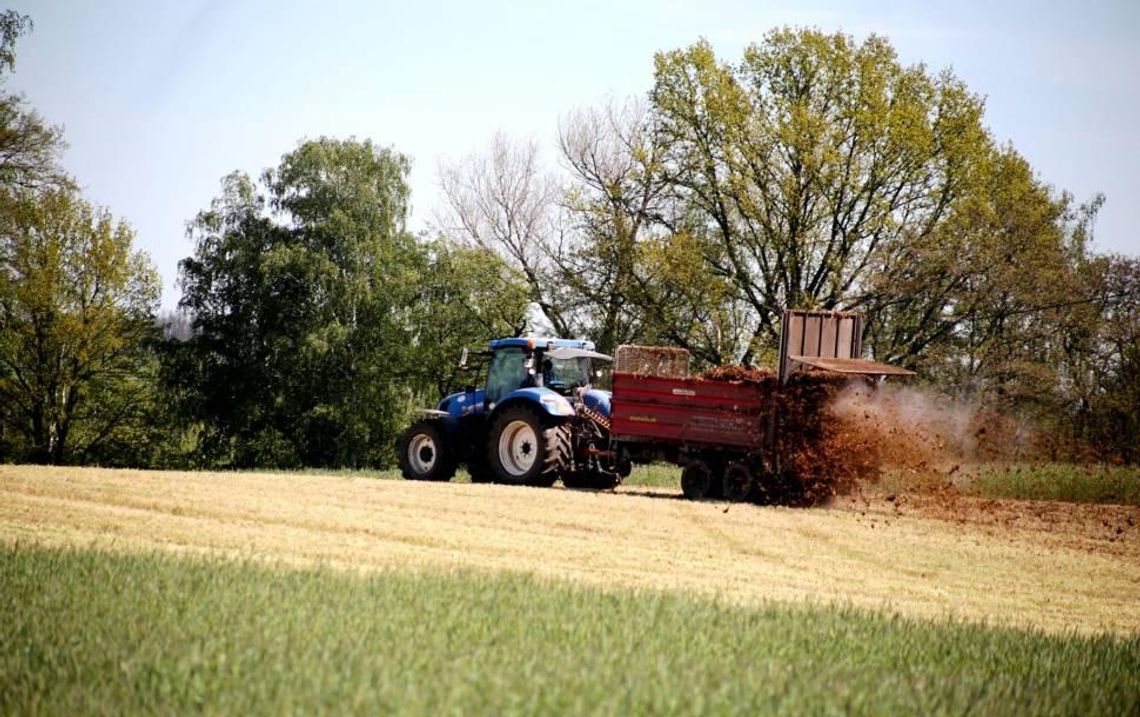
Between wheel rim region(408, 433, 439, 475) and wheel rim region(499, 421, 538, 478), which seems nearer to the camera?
wheel rim region(499, 421, 538, 478)

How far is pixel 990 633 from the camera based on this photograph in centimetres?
870

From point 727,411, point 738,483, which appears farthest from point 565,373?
point 738,483

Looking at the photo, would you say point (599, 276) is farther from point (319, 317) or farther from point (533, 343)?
point (533, 343)

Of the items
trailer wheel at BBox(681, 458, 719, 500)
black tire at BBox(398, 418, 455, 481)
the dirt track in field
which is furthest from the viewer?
black tire at BBox(398, 418, 455, 481)

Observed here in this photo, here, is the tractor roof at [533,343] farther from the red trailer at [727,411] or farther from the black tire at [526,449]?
the red trailer at [727,411]

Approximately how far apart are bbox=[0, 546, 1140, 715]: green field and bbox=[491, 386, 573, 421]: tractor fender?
35.2 feet

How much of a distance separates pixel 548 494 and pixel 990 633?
34.7 feet

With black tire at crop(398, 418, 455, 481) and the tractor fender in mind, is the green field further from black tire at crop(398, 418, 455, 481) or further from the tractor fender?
black tire at crop(398, 418, 455, 481)

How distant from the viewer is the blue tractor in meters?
20.5

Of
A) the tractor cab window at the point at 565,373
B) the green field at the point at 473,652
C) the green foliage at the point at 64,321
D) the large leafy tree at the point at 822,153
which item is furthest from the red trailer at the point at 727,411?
the green foliage at the point at 64,321

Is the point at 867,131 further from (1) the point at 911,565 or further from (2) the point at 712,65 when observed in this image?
(1) the point at 911,565

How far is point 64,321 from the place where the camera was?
132 feet

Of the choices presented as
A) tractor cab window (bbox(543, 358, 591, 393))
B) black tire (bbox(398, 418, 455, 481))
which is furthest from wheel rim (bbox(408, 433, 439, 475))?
tractor cab window (bbox(543, 358, 591, 393))

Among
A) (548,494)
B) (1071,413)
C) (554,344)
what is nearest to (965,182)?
(1071,413)
